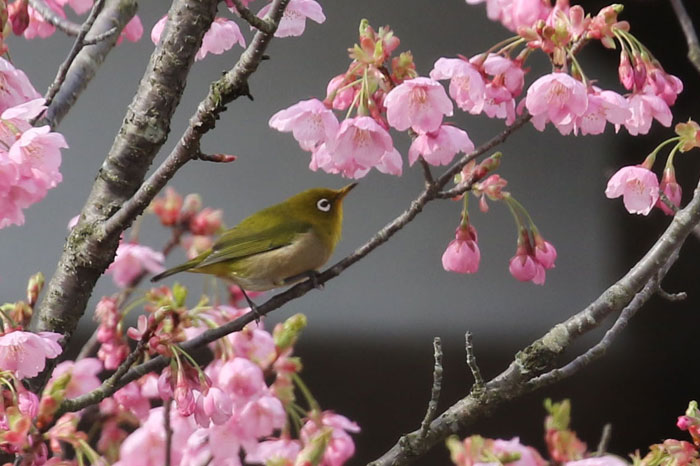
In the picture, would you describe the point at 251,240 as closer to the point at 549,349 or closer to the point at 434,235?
the point at 549,349

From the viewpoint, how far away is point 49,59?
219 centimetres

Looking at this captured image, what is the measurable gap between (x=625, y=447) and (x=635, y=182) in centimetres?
178

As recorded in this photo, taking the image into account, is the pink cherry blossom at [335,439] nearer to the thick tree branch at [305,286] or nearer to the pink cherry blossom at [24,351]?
the thick tree branch at [305,286]

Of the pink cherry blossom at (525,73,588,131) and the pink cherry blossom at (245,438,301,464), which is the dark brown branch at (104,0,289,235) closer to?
the pink cherry blossom at (525,73,588,131)

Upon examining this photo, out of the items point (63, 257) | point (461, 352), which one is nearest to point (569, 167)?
point (461, 352)

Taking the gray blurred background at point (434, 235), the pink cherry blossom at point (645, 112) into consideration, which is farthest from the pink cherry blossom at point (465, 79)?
the gray blurred background at point (434, 235)

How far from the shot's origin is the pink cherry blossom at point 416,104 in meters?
0.70

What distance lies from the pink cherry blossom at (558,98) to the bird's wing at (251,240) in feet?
1.25

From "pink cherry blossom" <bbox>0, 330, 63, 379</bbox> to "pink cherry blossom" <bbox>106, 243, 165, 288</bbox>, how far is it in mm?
302

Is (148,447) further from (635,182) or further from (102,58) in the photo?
(635,182)

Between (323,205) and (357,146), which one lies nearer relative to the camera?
(357,146)

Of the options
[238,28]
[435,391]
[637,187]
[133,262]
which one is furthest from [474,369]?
[133,262]

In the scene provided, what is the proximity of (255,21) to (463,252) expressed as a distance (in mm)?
373

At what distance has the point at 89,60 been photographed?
895mm
